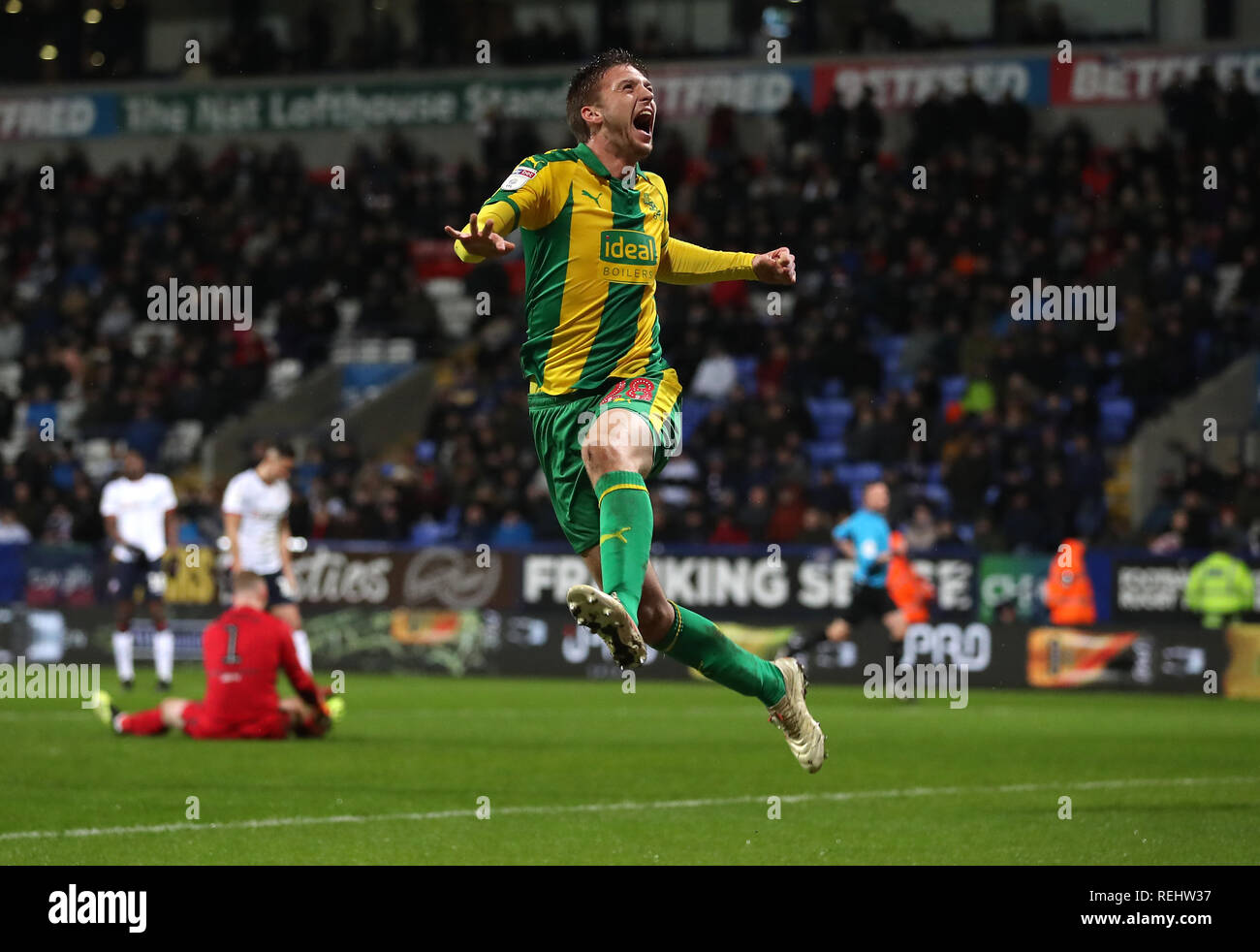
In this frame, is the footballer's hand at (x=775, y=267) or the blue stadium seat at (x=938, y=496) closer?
the footballer's hand at (x=775, y=267)

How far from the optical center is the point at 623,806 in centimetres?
974

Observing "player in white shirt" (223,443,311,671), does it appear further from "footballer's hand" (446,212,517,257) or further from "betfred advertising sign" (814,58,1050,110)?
"betfred advertising sign" (814,58,1050,110)

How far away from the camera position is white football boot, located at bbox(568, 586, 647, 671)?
6.01 meters

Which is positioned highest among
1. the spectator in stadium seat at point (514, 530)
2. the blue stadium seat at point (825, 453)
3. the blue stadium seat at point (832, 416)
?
the blue stadium seat at point (832, 416)

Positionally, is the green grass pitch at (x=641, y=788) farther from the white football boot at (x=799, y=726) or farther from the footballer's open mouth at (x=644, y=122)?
the footballer's open mouth at (x=644, y=122)

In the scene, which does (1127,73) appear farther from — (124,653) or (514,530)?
(124,653)

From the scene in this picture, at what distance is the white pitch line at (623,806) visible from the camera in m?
8.57

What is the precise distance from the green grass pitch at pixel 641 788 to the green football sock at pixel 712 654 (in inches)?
35.8

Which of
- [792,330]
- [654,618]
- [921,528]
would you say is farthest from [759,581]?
[654,618]

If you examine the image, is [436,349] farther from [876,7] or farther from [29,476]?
[876,7]

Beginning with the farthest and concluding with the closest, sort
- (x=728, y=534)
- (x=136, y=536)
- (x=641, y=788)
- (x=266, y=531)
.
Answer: (x=728, y=534)
(x=136, y=536)
(x=266, y=531)
(x=641, y=788)

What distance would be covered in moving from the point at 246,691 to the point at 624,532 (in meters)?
6.70

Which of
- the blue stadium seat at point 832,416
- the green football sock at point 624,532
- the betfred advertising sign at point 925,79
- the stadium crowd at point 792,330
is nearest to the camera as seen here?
the green football sock at point 624,532

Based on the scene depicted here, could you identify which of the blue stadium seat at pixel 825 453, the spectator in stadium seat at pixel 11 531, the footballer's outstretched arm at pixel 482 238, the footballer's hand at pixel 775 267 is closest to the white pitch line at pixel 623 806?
the footballer's hand at pixel 775 267
